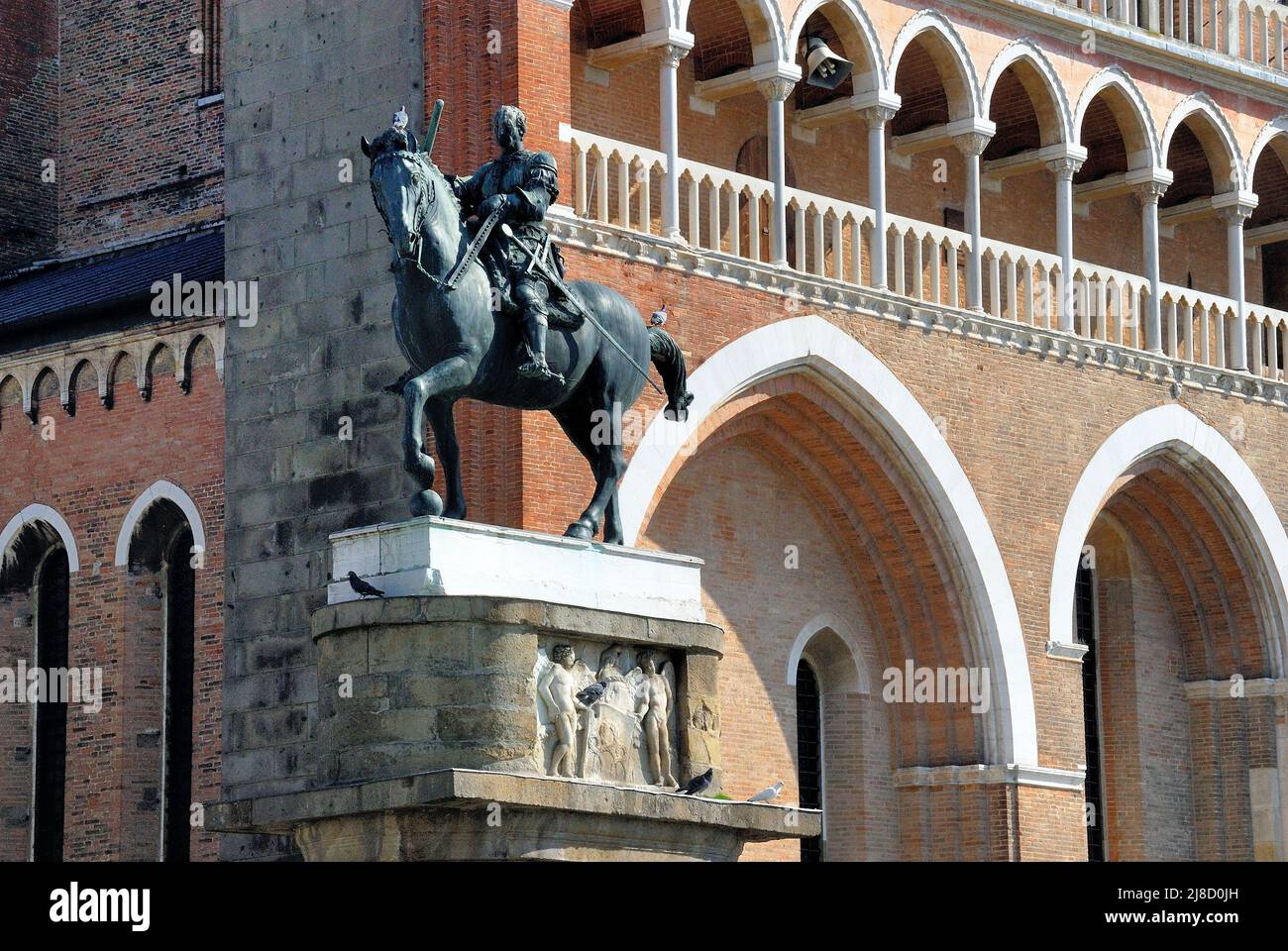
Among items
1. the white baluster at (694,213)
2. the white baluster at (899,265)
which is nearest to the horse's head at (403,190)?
the white baluster at (694,213)

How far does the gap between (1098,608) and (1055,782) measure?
13.0 ft

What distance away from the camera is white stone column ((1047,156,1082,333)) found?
1324 inches

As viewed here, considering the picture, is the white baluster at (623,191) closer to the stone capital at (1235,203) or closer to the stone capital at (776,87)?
the stone capital at (776,87)

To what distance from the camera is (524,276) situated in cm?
2297

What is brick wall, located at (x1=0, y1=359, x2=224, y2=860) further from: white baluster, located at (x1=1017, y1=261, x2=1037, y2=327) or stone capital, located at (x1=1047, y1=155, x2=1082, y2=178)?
stone capital, located at (x1=1047, y1=155, x2=1082, y2=178)

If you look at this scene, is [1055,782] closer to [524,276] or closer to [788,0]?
[788,0]

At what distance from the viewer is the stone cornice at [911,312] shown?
2923 centimetres

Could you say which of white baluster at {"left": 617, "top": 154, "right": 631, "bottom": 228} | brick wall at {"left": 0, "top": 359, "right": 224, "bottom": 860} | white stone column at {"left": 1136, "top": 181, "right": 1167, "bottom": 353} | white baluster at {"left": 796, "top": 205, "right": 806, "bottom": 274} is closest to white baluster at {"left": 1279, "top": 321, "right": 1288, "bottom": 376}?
white stone column at {"left": 1136, "top": 181, "right": 1167, "bottom": 353}

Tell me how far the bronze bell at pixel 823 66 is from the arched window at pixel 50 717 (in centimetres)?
906

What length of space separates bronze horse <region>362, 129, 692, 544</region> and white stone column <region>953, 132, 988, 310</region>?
30.6 ft

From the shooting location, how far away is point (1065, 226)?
111 feet

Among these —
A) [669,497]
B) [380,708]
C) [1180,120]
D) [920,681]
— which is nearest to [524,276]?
[380,708]

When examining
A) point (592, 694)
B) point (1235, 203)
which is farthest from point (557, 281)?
point (1235, 203)

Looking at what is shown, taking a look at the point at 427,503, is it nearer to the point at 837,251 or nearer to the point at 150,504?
the point at 837,251
